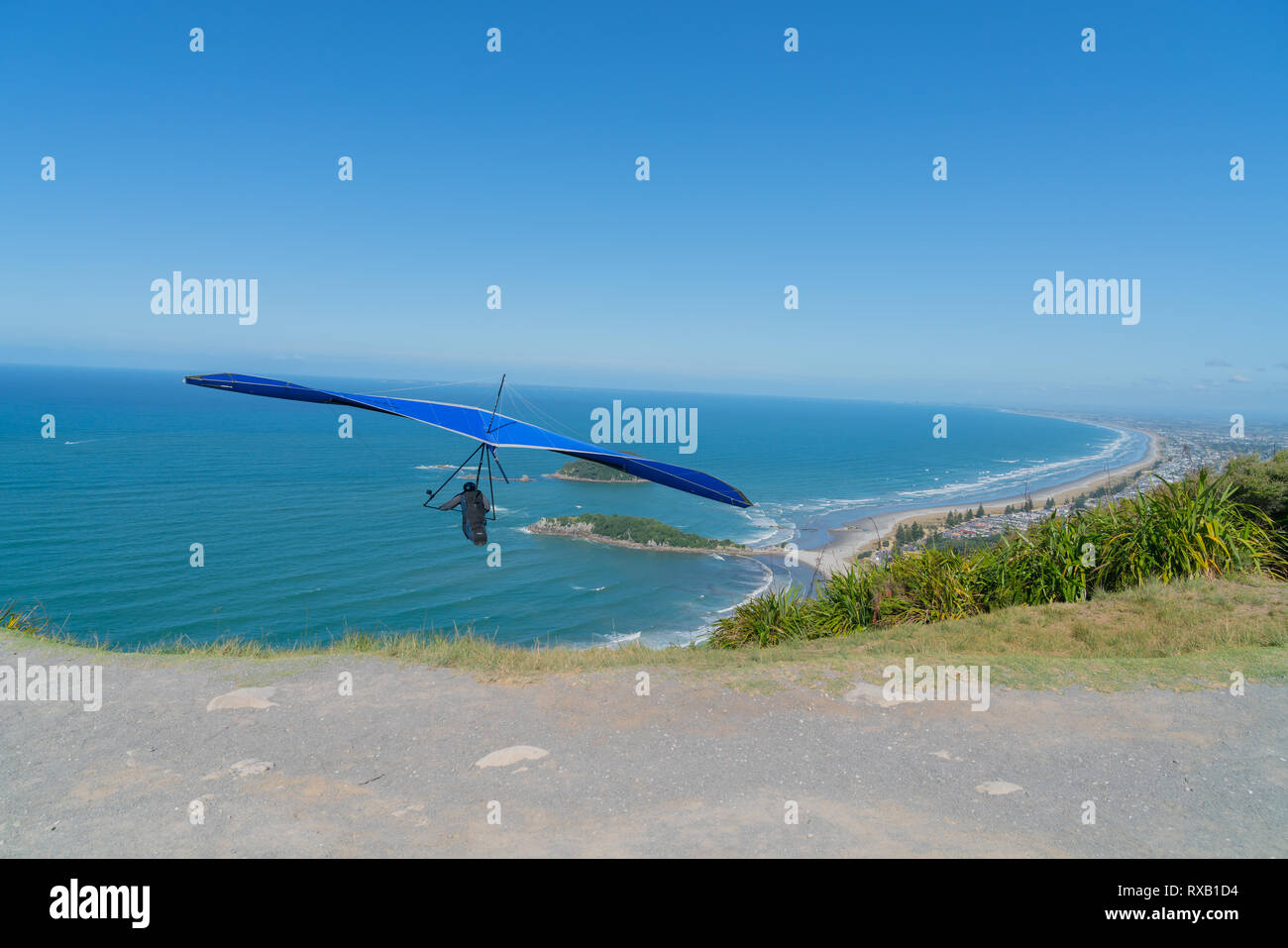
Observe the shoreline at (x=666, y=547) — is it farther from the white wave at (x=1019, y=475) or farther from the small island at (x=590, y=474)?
the small island at (x=590, y=474)

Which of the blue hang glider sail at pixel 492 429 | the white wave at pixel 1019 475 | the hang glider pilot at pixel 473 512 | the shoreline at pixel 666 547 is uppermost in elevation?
the blue hang glider sail at pixel 492 429

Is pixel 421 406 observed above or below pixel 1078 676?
above

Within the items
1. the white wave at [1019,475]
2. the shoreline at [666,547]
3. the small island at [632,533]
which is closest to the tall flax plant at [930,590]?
the shoreline at [666,547]

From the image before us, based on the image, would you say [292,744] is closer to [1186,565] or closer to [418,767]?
[418,767]

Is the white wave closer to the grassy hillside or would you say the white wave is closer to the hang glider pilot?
the grassy hillside

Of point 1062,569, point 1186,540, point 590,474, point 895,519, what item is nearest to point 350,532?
point 590,474
